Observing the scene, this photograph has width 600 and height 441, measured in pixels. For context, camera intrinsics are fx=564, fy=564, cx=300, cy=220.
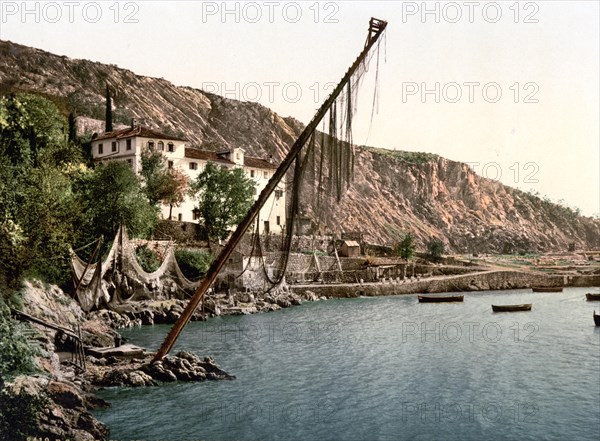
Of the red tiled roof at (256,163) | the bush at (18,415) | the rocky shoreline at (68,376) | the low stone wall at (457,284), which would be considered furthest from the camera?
the red tiled roof at (256,163)

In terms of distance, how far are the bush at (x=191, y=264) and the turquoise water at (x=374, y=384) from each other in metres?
6.05

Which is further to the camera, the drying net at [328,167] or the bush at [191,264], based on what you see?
the bush at [191,264]

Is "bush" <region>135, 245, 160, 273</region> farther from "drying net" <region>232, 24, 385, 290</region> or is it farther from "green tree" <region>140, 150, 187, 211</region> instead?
"drying net" <region>232, 24, 385, 290</region>

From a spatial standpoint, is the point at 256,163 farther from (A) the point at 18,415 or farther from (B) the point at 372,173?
(B) the point at 372,173

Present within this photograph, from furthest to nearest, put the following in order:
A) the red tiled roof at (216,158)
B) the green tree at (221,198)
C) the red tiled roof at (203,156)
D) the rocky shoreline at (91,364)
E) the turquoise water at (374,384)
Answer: the red tiled roof at (216,158) < the red tiled roof at (203,156) < the green tree at (221,198) < the turquoise water at (374,384) < the rocky shoreline at (91,364)

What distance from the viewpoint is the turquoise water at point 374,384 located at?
45.8ft

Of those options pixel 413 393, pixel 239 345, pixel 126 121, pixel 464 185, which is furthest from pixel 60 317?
pixel 464 185

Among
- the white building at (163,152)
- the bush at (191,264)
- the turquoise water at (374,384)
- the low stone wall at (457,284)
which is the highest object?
the white building at (163,152)

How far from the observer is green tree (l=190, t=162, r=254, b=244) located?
42.6 m

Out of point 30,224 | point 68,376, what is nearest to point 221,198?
point 30,224

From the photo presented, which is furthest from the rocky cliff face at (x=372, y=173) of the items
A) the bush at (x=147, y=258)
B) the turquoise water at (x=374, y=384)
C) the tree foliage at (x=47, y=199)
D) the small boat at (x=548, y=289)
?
the turquoise water at (x=374, y=384)

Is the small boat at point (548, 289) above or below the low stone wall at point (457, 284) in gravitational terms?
below

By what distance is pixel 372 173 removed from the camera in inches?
4348

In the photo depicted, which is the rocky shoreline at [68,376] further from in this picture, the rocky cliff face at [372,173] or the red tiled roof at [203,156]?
the rocky cliff face at [372,173]
